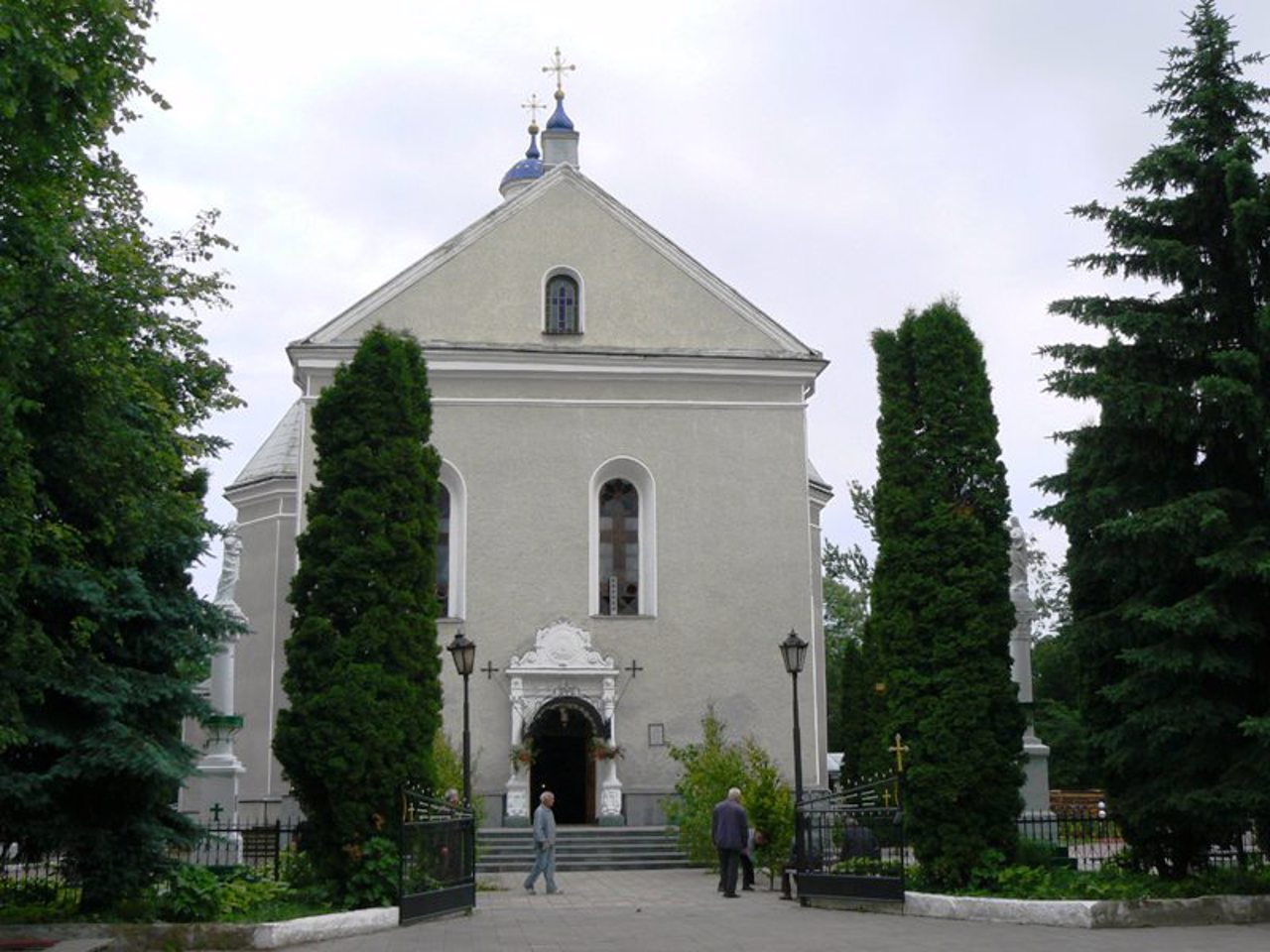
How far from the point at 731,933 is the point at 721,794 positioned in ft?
28.6

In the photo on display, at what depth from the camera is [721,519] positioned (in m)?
28.5

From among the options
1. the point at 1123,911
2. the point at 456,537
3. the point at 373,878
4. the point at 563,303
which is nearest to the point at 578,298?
the point at 563,303

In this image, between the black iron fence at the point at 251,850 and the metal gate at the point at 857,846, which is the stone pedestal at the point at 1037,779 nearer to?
the metal gate at the point at 857,846

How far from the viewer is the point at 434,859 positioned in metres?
15.7

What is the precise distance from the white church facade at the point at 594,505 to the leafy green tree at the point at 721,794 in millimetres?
1476

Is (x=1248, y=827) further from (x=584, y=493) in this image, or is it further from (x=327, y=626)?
(x=584, y=493)

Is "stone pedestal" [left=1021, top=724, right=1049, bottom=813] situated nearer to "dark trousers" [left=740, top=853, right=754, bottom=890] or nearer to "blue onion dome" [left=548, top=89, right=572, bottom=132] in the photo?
"dark trousers" [left=740, top=853, right=754, bottom=890]

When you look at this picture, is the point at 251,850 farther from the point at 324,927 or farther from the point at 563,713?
the point at 563,713

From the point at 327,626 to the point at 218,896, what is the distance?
3066mm

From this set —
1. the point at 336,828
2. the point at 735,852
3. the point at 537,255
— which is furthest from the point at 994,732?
the point at 537,255

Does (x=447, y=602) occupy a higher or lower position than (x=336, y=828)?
higher

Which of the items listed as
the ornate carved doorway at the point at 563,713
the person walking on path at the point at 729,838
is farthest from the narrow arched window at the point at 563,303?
the person walking on path at the point at 729,838

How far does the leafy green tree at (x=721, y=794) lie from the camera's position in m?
21.3

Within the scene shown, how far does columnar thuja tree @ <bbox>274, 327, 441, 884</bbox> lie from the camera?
49.5ft
